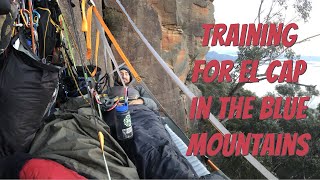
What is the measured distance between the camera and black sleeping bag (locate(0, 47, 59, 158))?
5.36 feet

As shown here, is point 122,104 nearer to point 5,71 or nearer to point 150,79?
point 5,71

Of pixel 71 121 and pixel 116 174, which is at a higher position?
pixel 71 121

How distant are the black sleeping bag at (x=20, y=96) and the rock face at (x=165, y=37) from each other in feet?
17.5

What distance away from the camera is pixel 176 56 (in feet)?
33.2

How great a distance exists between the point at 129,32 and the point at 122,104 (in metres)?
5.48

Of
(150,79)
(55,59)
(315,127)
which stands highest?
(55,59)

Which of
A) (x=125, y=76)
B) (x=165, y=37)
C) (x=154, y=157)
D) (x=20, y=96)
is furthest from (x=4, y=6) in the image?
(x=165, y=37)

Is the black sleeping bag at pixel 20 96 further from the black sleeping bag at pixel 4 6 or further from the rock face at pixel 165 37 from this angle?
the rock face at pixel 165 37

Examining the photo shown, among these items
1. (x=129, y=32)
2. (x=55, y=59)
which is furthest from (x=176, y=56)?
(x=55, y=59)

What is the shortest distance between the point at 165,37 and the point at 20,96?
333 inches

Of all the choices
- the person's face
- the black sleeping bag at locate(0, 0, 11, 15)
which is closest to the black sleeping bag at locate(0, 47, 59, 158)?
the black sleeping bag at locate(0, 0, 11, 15)

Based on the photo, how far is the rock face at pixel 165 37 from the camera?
738 centimetres

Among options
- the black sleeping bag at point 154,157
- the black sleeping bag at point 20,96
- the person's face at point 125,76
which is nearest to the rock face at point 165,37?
the person's face at point 125,76

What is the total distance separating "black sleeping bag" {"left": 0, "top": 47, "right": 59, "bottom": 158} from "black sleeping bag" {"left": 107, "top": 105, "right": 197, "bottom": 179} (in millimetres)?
631
